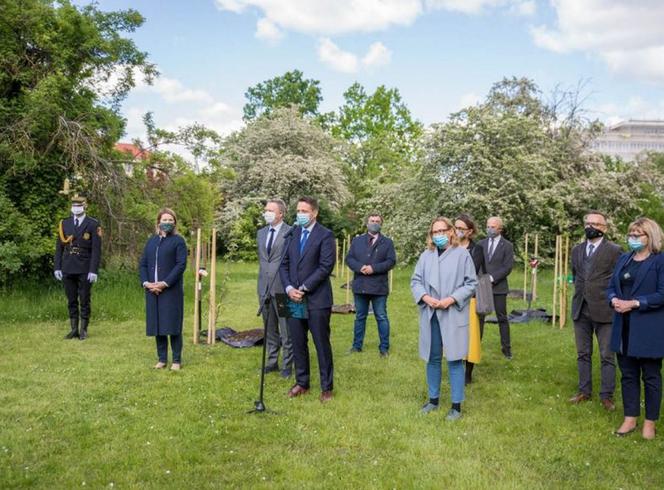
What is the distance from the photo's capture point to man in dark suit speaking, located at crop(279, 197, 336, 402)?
19.5 ft

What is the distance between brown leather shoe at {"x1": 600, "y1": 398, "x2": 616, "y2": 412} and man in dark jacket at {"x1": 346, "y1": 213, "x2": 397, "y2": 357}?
9.65 ft

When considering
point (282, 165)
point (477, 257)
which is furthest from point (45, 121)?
point (282, 165)

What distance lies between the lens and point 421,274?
566cm

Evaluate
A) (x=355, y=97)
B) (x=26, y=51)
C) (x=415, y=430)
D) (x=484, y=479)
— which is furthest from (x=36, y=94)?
(x=355, y=97)

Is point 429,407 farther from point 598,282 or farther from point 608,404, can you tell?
point 598,282

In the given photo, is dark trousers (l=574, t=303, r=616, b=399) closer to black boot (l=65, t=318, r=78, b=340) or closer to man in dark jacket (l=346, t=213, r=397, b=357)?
man in dark jacket (l=346, t=213, r=397, b=357)

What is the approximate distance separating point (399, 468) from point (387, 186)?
713 inches

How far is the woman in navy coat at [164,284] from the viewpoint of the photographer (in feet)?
22.7

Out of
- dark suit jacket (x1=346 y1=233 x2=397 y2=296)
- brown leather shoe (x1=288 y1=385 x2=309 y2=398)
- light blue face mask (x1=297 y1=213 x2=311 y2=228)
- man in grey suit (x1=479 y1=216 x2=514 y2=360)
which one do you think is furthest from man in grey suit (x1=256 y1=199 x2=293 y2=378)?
man in grey suit (x1=479 y1=216 x2=514 y2=360)

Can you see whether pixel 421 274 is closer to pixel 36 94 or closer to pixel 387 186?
pixel 36 94

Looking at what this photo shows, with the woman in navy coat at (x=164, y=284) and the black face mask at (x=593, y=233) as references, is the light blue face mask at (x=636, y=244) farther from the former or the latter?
the woman in navy coat at (x=164, y=284)

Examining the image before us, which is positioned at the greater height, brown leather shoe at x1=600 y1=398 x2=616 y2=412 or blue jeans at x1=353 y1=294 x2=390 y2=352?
blue jeans at x1=353 y1=294 x2=390 y2=352

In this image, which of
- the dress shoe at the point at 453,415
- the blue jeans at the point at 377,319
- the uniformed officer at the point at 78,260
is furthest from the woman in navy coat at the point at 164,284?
the dress shoe at the point at 453,415

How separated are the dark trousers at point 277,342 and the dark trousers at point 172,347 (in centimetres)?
102
